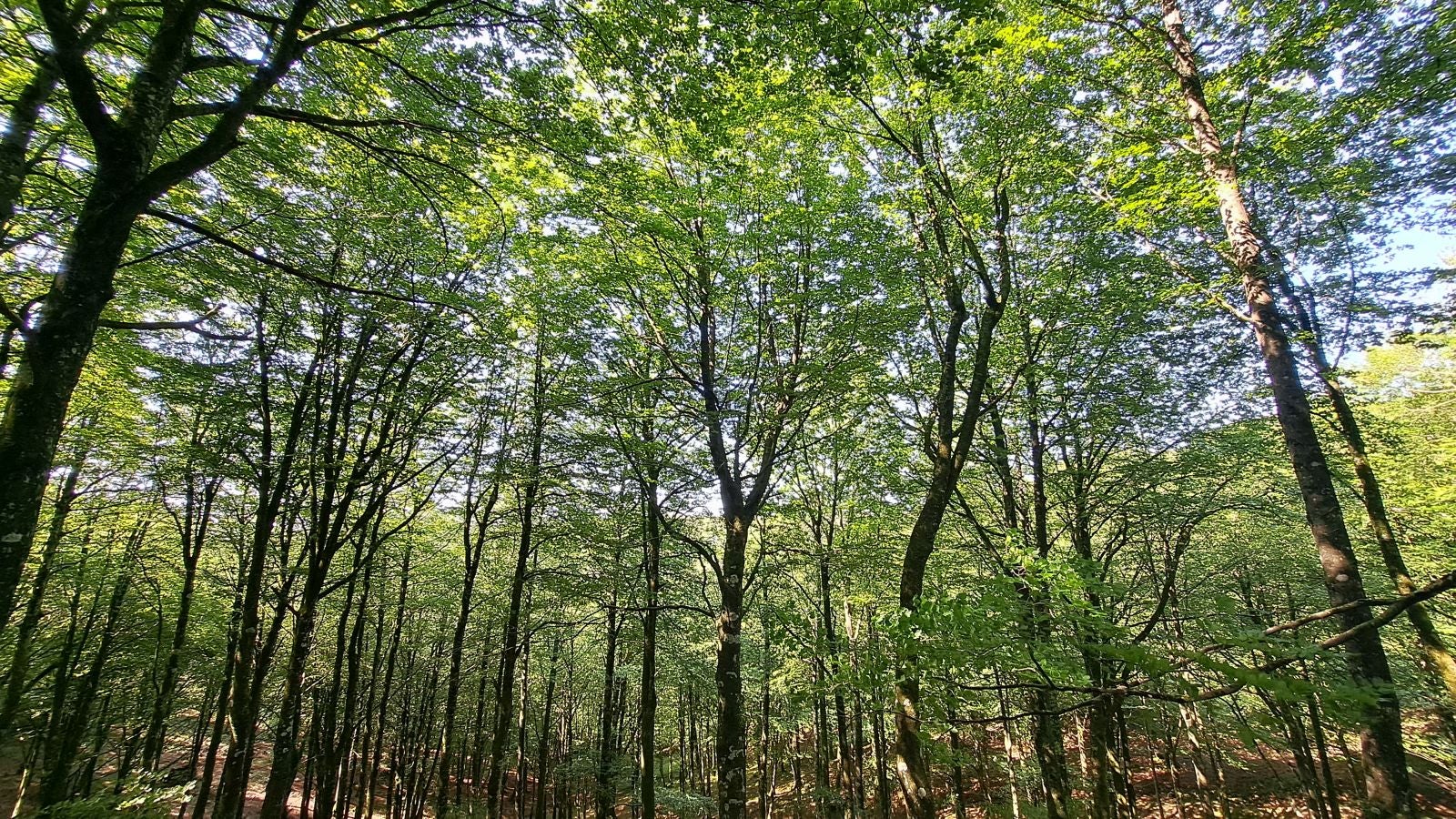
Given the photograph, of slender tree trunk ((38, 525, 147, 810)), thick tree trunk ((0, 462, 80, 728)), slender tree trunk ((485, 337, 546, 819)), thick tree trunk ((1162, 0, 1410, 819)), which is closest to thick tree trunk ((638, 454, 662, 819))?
slender tree trunk ((485, 337, 546, 819))

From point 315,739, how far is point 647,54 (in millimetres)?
21571

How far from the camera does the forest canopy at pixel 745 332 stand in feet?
12.5

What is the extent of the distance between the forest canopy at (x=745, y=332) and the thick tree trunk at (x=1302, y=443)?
0.06 metres

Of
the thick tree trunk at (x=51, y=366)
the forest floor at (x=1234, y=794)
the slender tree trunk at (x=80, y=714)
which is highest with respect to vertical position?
the thick tree trunk at (x=51, y=366)

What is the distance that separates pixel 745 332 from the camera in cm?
1141

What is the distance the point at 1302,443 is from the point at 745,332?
27.2 ft

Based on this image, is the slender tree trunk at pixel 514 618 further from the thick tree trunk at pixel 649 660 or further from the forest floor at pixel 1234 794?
the forest floor at pixel 1234 794

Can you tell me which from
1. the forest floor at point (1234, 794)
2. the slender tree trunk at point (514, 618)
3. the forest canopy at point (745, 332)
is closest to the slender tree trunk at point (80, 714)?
the forest canopy at point (745, 332)

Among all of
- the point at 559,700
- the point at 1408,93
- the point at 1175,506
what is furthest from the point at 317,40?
the point at 559,700

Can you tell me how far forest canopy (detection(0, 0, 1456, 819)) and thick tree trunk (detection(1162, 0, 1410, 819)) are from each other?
0.06 metres

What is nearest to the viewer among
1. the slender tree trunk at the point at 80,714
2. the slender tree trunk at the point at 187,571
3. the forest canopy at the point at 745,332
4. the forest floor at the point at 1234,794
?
the forest canopy at the point at 745,332

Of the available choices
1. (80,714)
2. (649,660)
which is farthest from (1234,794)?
(80,714)

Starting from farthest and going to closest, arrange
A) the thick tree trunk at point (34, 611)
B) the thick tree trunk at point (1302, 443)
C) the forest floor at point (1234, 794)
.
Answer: the forest floor at point (1234, 794), the thick tree trunk at point (34, 611), the thick tree trunk at point (1302, 443)

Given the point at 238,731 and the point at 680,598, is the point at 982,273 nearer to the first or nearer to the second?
the point at 238,731
